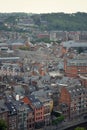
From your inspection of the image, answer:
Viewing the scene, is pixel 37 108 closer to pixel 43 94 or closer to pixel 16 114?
pixel 16 114

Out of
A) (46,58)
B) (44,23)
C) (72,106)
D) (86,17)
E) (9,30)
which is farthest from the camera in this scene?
(86,17)

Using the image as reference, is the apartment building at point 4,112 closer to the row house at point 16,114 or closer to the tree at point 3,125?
the row house at point 16,114

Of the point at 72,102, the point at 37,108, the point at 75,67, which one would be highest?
the point at 75,67

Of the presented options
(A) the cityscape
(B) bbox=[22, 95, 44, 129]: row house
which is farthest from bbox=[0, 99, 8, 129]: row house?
(B) bbox=[22, 95, 44, 129]: row house

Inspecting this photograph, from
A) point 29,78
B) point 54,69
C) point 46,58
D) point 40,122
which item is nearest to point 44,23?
point 46,58

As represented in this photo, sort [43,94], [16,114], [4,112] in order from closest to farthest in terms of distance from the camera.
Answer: [4,112] < [16,114] < [43,94]

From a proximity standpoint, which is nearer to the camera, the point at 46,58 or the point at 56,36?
the point at 46,58

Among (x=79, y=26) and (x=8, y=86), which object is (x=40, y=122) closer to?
(x=8, y=86)

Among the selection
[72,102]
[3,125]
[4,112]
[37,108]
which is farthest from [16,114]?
[72,102]
